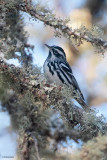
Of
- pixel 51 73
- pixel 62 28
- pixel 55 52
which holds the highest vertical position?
pixel 55 52

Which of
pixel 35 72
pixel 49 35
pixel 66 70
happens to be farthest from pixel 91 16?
pixel 35 72

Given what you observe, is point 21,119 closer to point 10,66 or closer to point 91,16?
point 10,66

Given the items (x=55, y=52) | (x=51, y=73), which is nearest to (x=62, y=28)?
(x=51, y=73)

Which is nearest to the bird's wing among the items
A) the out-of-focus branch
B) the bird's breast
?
the bird's breast

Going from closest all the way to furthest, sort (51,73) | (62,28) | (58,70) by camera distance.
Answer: (62,28)
(51,73)
(58,70)

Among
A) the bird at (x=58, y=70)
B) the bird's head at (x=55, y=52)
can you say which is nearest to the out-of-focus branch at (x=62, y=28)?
the bird at (x=58, y=70)

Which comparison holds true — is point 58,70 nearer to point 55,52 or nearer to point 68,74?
point 68,74

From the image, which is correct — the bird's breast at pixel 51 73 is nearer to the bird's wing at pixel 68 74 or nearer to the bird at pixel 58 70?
the bird at pixel 58 70

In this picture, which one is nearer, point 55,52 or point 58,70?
point 58,70

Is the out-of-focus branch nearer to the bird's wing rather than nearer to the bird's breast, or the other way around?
the bird's breast
